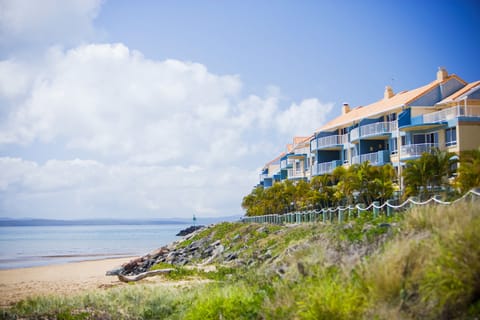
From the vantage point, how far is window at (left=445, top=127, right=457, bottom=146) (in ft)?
109

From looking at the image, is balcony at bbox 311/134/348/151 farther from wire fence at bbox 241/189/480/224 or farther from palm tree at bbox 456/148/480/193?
palm tree at bbox 456/148/480/193

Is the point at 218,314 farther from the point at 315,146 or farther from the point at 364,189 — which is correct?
the point at 315,146

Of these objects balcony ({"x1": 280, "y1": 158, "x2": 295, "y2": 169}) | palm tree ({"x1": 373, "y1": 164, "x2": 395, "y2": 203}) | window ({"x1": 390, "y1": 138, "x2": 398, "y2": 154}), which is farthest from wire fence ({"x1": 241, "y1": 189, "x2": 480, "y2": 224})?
balcony ({"x1": 280, "y1": 158, "x2": 295, "y2": 169})

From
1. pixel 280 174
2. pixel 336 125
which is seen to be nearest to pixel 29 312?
pixel 336 125

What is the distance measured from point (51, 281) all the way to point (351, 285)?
2326 cm

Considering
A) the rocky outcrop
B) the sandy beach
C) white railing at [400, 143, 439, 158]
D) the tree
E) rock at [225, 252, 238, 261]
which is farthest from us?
white railing at [400, 143, 439, 158]

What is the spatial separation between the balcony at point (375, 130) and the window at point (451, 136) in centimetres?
528

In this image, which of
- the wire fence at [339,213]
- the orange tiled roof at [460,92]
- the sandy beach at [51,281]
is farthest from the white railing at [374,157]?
the sandy beach at [51,281]

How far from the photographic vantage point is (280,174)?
2822 inches

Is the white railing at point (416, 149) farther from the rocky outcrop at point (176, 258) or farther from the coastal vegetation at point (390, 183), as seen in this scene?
the rocky outcrop at point (176, 258)

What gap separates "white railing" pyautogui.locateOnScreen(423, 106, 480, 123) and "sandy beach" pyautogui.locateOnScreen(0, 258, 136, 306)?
2310 cm

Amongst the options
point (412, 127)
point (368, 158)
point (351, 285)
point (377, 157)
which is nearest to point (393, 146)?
point (377, 157)

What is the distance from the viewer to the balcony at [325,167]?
1887 inches

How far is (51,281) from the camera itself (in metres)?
29.3
